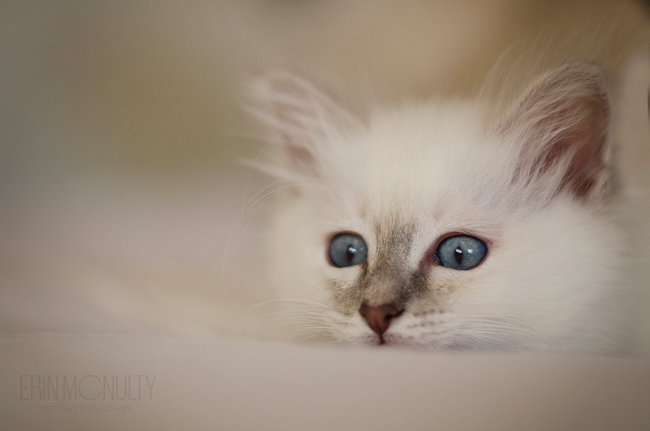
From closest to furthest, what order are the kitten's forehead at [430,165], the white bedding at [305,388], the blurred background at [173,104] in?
the white bedding at [305,388] < the kitten's forehead at [430,165] < the blurred background at [173,104]

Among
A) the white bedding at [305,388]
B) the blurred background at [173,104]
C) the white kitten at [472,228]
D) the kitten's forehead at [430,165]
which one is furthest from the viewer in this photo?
the blurred background at [173,104]

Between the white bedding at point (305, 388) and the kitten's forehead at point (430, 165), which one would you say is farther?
the kitten's forehead at point (430, 165)

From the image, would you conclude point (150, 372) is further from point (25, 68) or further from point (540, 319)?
point (25, 68)

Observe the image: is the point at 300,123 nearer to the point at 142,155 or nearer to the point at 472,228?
the point at 142,155

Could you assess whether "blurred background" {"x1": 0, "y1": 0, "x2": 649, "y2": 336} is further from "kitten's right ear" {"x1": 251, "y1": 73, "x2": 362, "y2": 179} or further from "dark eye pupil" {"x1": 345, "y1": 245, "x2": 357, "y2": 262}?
"dark eye pupil" {"x1": 345, "y1": 245, "x2": 357, "y2": 262}

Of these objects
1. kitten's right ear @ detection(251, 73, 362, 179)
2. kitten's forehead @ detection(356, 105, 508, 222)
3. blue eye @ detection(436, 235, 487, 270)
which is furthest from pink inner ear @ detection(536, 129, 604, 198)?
kitten's right ear @ detection(251, 73, 362, 179)

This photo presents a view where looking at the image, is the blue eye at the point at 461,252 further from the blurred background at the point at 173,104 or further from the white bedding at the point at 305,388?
the blurred background at the point at 173,104

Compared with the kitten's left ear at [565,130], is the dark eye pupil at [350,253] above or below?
below

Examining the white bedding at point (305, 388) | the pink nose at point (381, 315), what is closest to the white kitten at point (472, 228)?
the pink nose at point (381, 315)
